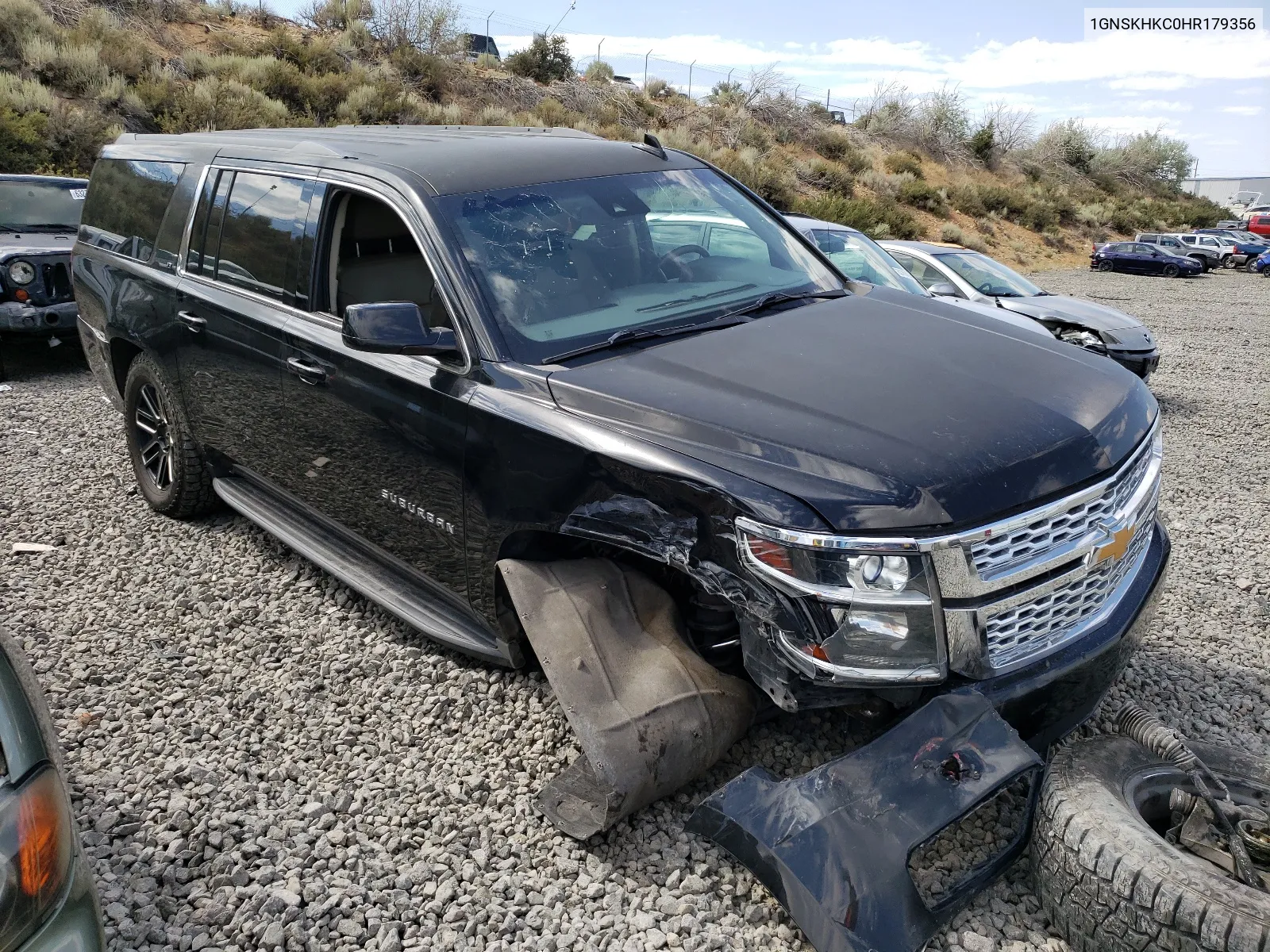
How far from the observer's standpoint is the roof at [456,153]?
358 cm

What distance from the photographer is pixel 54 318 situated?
863 cm

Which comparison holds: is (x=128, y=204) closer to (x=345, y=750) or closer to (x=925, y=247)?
(x=345, y=750)

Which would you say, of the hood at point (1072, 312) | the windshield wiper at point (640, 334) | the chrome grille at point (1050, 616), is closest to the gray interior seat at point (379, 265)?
the windshield wiper at point (640, 334)

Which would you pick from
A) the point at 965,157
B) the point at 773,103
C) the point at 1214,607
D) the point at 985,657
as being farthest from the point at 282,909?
the point at 965,157

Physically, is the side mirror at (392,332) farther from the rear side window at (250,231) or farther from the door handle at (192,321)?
the door handle at (192,321)

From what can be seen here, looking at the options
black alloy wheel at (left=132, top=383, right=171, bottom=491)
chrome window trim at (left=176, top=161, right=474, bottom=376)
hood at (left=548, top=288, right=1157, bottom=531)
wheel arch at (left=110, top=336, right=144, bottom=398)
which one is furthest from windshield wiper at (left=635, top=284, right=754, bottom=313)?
wheel arch at (left=110, top=336, right=144, bottom=398)

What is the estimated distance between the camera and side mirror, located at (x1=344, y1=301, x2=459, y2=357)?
302cm

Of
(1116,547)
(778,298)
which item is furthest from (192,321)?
(1116,547)

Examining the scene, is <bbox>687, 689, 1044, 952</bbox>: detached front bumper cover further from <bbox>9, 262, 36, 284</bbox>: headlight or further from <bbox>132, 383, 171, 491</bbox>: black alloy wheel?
<bbox>9, 262, 36, 284</bbox>: headlight

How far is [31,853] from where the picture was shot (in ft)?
5.93

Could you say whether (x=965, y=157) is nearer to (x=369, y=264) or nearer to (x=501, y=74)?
(x=501, y=74)

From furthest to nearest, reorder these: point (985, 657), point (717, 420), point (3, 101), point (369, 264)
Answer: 1. point (3, 101)
2. point (369, 264)
3. point (717, 420)
4. point (985, 657)

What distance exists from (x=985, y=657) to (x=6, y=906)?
220 cm

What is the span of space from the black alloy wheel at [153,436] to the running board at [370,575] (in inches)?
24.0
